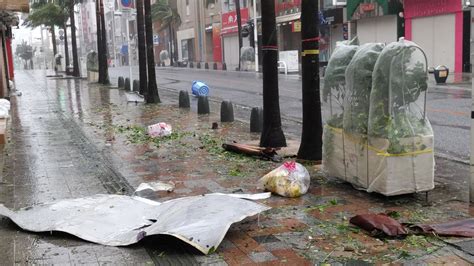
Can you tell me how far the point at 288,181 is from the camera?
652 centimetres

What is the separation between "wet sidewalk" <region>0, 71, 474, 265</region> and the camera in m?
4.64

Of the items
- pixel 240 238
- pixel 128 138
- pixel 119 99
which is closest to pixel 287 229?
pixel 240 238

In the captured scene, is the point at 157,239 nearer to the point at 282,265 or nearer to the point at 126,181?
the point at 282,265

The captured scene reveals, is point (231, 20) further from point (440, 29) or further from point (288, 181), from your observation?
point (288, 181)

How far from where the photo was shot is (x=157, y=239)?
16.2 ft

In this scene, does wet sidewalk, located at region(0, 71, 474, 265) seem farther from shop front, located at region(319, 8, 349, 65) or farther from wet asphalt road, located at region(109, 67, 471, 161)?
shop front, located at region(319, 8, 349, 65)

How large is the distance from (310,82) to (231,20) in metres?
47.3

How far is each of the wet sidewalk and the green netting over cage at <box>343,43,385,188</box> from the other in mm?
324

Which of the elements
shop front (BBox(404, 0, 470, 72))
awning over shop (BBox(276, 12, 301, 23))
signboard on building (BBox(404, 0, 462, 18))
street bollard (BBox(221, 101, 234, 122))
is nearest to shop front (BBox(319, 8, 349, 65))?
awning over shop (BBox(276, 12, 301, 23))

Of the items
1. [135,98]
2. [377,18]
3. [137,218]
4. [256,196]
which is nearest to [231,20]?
[377,18]

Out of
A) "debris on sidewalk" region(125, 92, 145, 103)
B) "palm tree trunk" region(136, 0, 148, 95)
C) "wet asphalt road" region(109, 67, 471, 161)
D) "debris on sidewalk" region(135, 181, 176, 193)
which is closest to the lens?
"debris on sidewalk" region(135, 181, 176, 193)

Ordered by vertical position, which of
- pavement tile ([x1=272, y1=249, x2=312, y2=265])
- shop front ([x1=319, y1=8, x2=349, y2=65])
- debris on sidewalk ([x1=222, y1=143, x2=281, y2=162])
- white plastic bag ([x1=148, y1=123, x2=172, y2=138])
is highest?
shop front ([x1=319, y1=8, x2=349, y2=65])

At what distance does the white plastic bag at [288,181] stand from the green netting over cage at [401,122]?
89 cm

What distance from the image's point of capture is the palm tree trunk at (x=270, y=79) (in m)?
9.23
